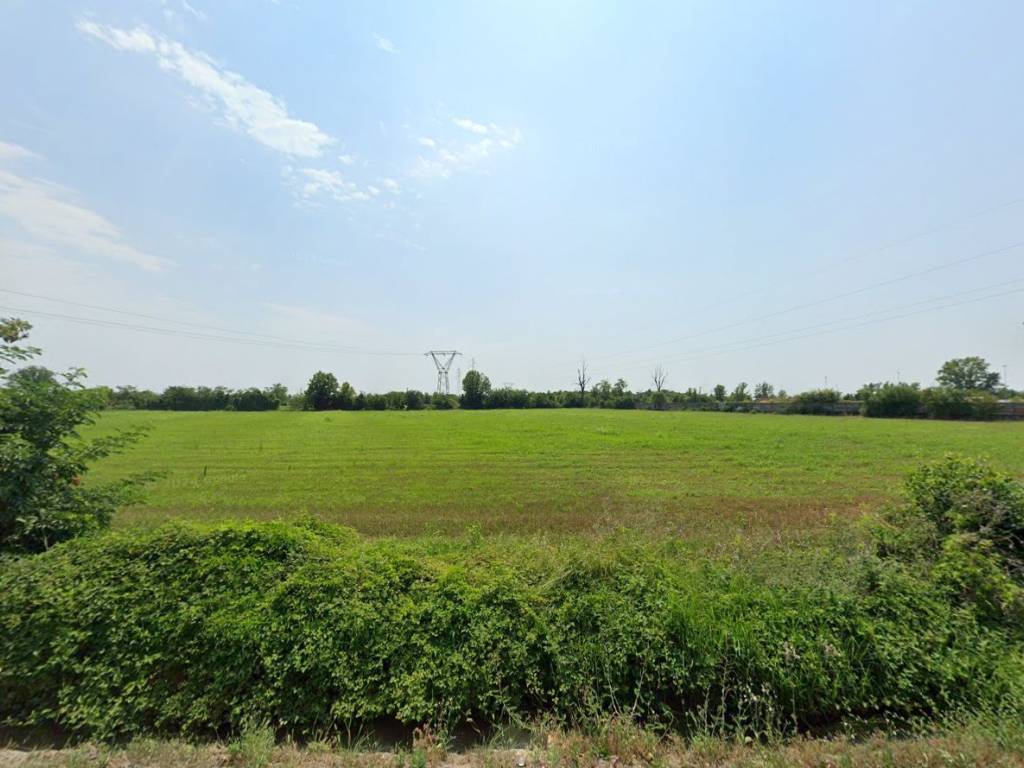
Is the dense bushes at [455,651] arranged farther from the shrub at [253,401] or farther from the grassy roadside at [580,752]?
the shrub at [253,401]

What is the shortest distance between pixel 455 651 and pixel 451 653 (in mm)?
38

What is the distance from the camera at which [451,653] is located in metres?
3.28

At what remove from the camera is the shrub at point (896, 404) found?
60.1 meters

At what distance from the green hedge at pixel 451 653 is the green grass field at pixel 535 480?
96.6 inches

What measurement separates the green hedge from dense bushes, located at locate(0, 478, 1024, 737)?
0.01 m

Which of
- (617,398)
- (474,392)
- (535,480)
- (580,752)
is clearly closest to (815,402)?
(617,398)

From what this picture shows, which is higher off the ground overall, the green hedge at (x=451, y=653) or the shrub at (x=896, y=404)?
the shrub at (x=896, y=404)

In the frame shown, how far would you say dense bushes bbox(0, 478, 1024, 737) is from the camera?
3.12 metres

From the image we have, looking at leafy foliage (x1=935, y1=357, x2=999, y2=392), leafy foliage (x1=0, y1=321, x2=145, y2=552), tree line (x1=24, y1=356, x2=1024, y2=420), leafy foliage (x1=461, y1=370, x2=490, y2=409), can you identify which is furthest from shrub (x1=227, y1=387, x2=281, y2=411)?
leafy foliage (x1=935, y1=357, x2=999, y2=392)

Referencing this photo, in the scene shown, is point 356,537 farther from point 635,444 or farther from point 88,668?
point 635,444

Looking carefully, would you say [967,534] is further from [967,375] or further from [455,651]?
[967,375]

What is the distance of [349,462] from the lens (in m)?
17.8

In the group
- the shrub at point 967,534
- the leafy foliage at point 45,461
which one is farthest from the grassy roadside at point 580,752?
the leafy foliage at point 45,461

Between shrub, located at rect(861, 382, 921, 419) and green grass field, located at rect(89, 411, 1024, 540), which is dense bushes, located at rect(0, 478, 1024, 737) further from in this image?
shrub, located at rect(861, 382, 921, 419)
